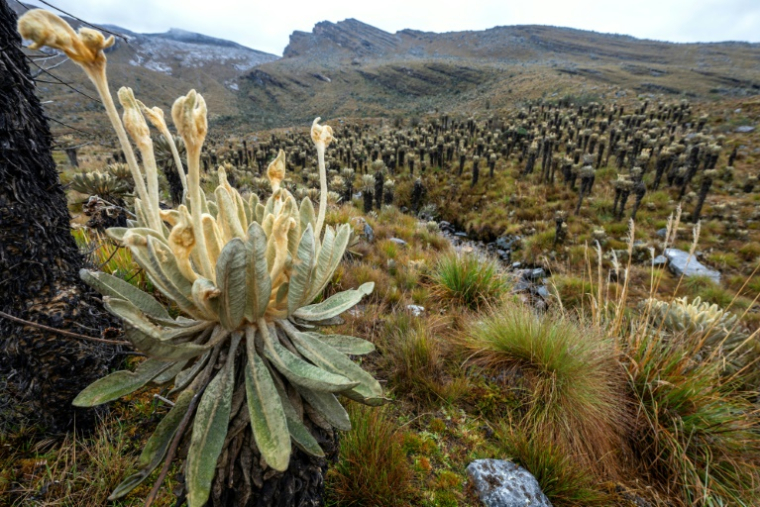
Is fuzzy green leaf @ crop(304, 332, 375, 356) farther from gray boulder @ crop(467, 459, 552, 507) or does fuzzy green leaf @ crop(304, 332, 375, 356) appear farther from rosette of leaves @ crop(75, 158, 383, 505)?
gray boulder @ crop(467, 459, 552, 507)

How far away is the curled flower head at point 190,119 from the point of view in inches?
35.9

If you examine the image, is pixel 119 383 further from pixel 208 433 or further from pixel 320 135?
pixel 320 135

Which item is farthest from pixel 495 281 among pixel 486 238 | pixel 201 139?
pixel 486 238

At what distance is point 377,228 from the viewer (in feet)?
21.1

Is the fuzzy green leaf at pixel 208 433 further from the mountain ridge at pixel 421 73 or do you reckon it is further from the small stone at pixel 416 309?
the mountain ridge at pixel 421 73

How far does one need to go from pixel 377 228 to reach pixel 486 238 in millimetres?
4574

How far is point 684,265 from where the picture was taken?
6.59m

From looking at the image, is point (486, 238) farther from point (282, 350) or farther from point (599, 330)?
point (282, 350)

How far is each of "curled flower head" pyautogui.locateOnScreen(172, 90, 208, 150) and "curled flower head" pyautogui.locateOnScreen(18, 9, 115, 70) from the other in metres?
0.18

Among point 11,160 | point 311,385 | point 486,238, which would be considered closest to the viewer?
point 311,385

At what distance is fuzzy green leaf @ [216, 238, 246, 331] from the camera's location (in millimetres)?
890

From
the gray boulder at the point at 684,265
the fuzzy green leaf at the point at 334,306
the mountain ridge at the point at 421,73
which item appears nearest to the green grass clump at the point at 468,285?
the fuzzy green leaf at the point at 334,306

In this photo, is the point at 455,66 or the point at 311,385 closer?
the point at 311,385

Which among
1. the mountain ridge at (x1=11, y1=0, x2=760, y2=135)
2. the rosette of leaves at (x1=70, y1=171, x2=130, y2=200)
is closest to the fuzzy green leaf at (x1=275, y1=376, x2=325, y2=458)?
the rosette of leaves at (x1=70, y1=171, x2=130, y2=200)
